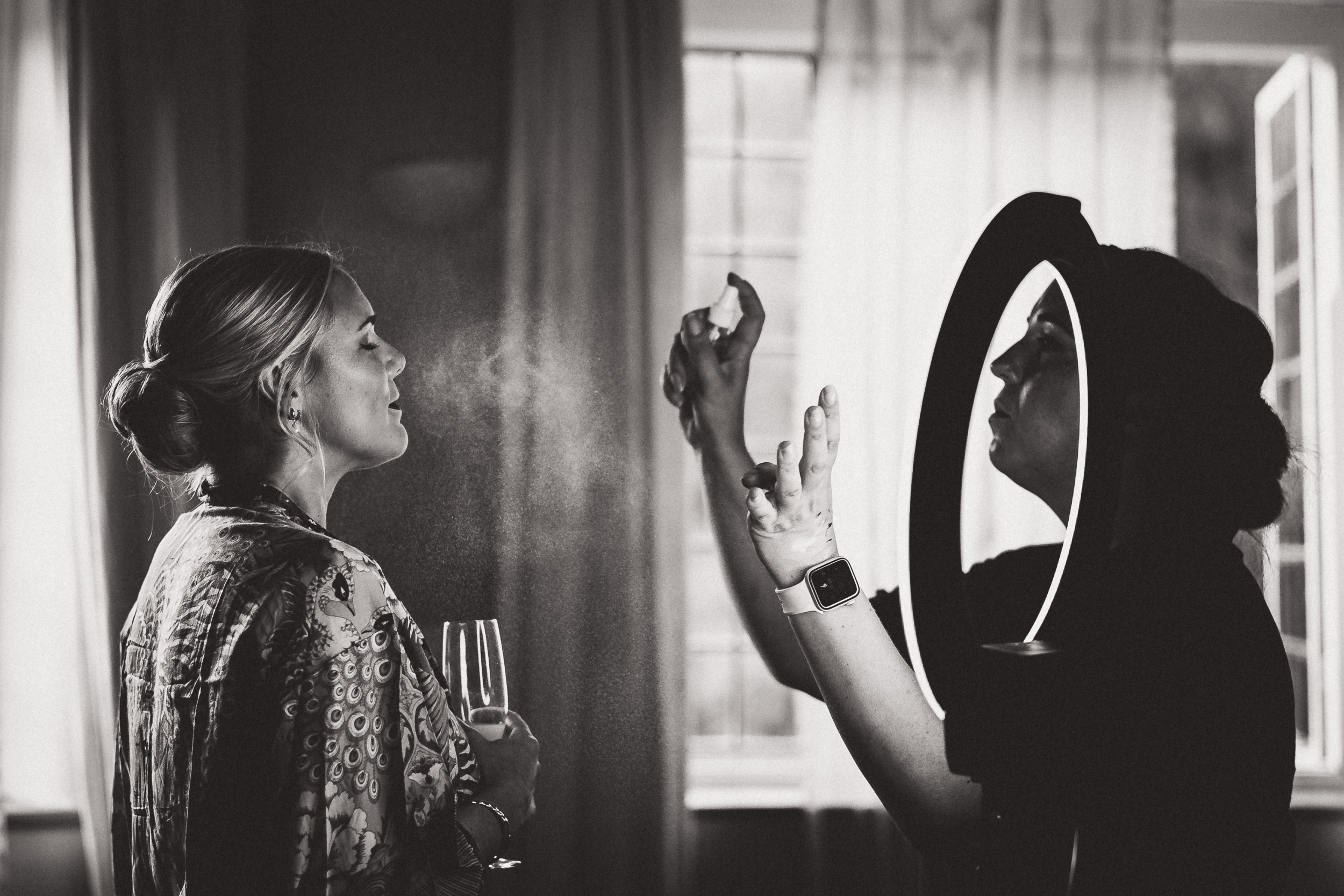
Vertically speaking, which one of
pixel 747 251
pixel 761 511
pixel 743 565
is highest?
pixel 747 251

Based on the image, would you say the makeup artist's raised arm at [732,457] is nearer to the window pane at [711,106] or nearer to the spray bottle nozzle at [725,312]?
the spray bottle nozzle at [725,312]

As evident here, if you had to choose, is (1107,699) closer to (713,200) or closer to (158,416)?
(158,416)

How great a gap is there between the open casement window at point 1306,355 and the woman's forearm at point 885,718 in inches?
71.6

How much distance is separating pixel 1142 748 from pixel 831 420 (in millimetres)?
392

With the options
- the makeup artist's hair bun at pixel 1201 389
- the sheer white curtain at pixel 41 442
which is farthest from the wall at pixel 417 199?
the makeup artist's hair bun at pixel 1201 389

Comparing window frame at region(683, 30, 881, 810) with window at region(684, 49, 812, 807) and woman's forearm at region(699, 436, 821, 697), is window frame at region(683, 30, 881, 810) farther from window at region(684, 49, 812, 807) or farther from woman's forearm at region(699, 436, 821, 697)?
woman's forearm at region(699, 436, 821, 697)

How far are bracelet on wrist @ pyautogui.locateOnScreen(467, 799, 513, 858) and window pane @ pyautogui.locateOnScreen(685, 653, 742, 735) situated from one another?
4.17ft

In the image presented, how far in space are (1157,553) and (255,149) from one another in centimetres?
198

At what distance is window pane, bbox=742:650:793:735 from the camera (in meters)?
2.31

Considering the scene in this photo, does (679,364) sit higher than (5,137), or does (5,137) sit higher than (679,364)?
(5,137)

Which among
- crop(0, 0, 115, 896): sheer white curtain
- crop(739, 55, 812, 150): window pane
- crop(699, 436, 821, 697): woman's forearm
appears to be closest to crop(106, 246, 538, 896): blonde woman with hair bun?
crop(699, 436, 821, 697): woman's forearm

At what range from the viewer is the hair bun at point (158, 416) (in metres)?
0.99

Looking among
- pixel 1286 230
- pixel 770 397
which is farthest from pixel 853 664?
pixel 1286 230

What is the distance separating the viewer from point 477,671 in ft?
3.52
